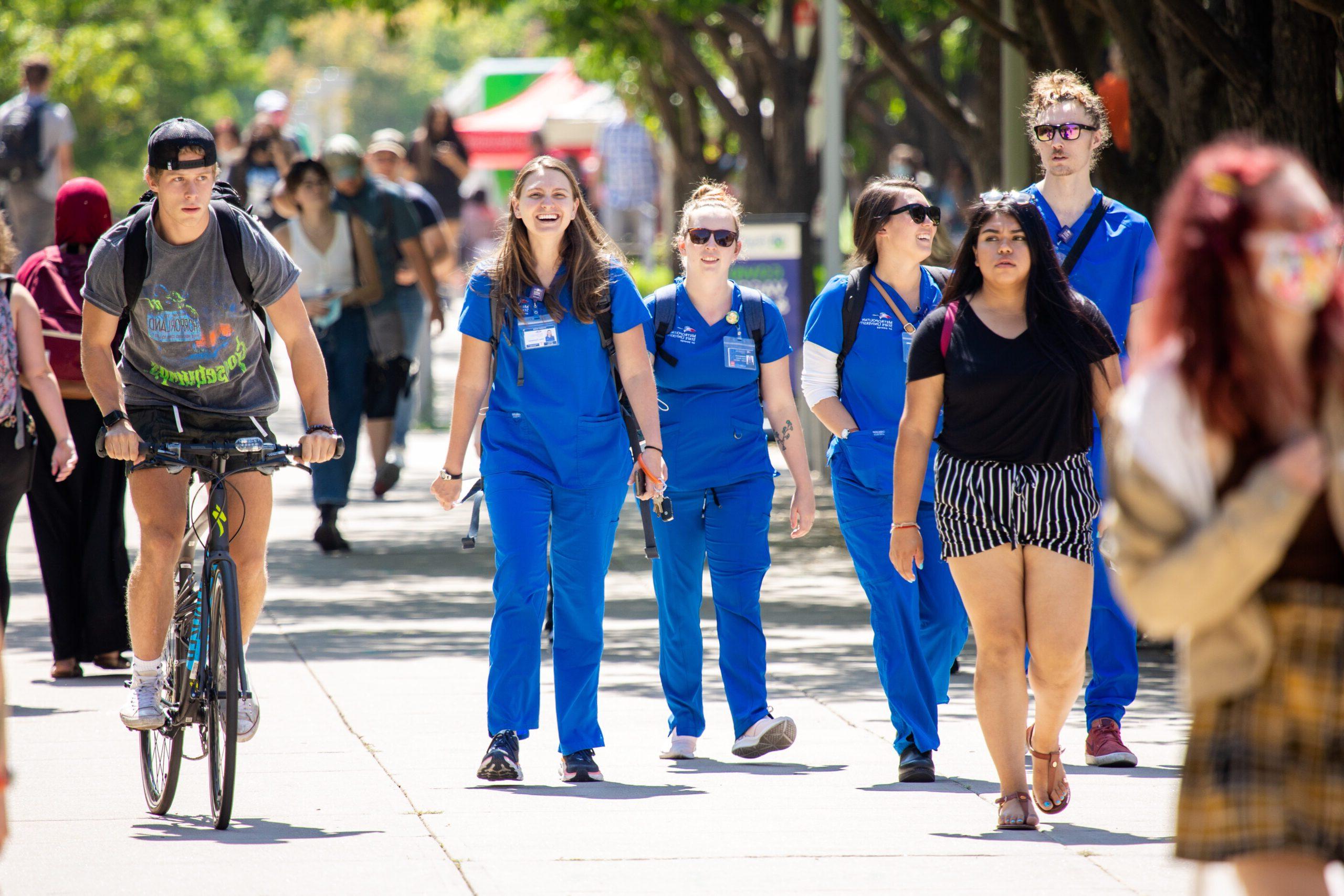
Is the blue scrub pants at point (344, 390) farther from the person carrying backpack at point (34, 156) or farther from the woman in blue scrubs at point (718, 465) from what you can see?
the woman in blue scrubs at point (718, 465)

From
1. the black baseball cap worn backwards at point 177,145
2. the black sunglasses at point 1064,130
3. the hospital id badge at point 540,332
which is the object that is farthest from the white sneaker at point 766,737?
the black baseball cap worn backwards at point 177,145

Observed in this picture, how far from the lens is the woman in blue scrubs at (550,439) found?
21.3ft

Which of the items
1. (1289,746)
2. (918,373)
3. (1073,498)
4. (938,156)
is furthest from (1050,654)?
(938,156)

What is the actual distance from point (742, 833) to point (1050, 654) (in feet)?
3.25

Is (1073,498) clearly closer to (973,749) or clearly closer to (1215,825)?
(973,749)

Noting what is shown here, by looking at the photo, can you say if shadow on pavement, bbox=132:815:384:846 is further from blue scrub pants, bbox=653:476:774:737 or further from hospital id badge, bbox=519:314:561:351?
hospital id badge, bbox=519:314:561:351

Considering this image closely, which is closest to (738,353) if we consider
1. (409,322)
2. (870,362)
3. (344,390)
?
(870,362)

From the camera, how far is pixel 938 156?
30.5 meters

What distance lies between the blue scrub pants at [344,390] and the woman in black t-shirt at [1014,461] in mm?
6730

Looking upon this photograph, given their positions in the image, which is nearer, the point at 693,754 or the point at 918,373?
the point at 918,373

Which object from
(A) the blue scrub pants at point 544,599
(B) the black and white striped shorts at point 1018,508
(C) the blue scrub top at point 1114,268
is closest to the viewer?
(B) the black and white striped shorts at point 1018,508

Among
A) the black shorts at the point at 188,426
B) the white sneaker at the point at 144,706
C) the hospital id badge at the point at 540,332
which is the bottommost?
the white sneaker at the point at 144,706

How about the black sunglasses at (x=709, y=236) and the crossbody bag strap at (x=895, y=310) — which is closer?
the crossbody bag strap at (x=895, y=310)

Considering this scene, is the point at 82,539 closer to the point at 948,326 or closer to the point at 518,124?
the point at 948,326
